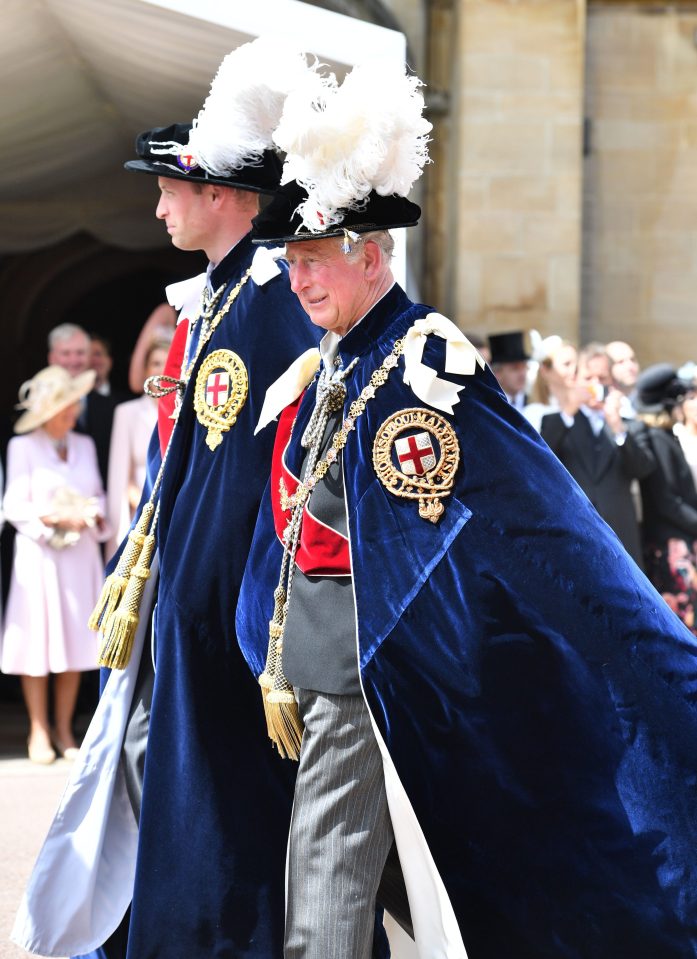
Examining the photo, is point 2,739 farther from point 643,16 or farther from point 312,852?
point 643,16

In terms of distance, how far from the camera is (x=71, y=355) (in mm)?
7664

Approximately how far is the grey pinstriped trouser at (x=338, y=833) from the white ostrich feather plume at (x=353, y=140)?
976mm

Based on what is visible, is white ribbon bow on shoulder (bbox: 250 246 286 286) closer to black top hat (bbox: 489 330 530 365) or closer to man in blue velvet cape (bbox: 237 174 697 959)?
man in blue velvet cape (bbox: 237 174 697 959)

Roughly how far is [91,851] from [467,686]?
4.26 ft

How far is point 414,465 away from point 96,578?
4.35m

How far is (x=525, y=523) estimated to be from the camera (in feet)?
9.57

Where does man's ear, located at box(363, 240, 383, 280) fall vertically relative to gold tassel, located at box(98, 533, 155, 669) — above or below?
above

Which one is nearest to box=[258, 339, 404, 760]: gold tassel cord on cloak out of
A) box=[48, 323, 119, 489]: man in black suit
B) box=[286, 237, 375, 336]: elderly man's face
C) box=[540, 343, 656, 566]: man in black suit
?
box=[286, 237, 375, 336]: elderly man's face

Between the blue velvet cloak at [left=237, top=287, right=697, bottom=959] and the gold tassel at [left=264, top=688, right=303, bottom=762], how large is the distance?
228 millimetres

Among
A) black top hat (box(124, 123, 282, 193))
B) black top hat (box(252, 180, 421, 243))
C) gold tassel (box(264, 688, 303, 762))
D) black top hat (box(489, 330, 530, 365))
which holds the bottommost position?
gold tassel (box(264, 688, 303, 762))

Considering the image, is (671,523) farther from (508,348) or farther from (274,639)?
(274,639)

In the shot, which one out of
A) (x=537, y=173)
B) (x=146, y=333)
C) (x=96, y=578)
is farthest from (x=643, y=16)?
(x=96, y=578)

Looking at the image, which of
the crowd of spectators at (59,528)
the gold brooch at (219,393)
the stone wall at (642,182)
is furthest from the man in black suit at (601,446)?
the stone wall at (642,182)

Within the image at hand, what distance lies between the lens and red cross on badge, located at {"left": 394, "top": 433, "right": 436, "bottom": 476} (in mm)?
2938
